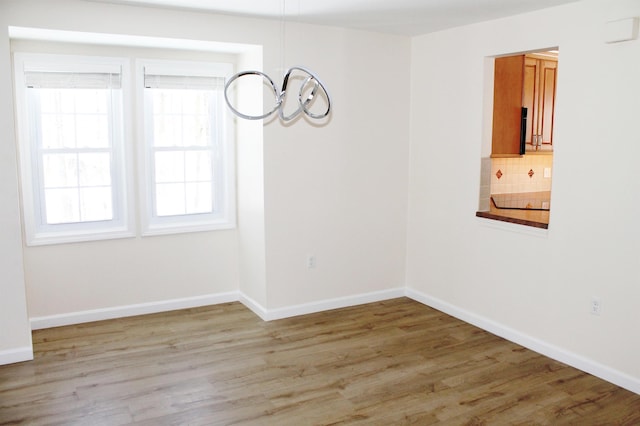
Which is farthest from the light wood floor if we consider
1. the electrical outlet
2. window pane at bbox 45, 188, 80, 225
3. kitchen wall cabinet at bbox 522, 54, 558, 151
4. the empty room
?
kitchen wall cabinet at bbox 522, 54, 558, 151

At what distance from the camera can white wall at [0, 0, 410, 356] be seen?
14.8ft

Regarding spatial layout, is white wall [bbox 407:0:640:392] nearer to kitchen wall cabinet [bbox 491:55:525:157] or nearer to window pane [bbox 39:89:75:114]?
kitchen wall cabinet [bbox 491:55:525:157]

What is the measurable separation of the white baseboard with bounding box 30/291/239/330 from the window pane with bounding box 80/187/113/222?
784 mm

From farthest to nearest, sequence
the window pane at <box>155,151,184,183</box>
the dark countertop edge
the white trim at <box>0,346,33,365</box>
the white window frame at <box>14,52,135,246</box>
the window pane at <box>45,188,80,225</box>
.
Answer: the window pane at <box>155,151,184,183</box>
the window pane at <box>45,188,80,225</box>
the white window frame at <box>14,52,135,246</box>
the dark countertop edge
the white trim at <box>0,346,33,365</box>

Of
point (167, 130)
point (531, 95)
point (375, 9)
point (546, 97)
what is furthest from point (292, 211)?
point (546, 97)

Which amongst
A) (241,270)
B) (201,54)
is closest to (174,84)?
(201,54)

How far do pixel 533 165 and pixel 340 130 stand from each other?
207cm

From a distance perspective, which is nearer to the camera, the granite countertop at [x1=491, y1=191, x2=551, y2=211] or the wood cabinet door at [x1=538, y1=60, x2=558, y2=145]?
the granite countertop at [x1=491, y1=191, x2=551, y2=211]

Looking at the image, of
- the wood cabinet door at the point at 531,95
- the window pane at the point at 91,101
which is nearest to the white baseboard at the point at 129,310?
the window pane at the point at 91,101

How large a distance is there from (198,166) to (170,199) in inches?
15.4

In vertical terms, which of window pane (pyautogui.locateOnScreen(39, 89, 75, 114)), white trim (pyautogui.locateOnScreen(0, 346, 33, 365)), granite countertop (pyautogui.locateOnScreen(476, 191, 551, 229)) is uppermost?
window pane (pyautogui.locateOnScreen(39, 89, 75, 114))

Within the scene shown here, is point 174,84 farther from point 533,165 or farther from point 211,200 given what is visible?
point 533,165

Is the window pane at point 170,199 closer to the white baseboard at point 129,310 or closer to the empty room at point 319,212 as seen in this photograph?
the empty room at point 319,212

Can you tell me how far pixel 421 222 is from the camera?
520cm
